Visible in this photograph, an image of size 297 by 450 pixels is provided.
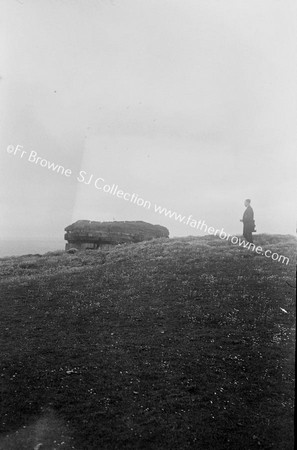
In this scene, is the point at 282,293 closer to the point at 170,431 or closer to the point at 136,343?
the point at 136,343

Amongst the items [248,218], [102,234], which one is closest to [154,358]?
[248,218]

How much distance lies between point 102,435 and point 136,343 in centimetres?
466

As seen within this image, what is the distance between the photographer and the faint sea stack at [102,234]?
3816 cm

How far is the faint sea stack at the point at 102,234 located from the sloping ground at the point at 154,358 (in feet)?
51.6

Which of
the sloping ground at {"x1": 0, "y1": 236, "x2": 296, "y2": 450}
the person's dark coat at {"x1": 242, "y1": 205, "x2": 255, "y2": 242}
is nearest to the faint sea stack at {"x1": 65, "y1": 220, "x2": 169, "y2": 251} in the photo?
the person's dark coat at {"x1": 242, "y1": 205, "x2": 255, "y2": 242}

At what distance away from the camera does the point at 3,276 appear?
25.4 metres

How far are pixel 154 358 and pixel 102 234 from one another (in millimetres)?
26616

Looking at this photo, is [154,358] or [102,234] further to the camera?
[102,234]

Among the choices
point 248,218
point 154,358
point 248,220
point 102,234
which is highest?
point 248,218

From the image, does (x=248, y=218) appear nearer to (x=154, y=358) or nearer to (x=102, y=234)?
(x=102, y=234)

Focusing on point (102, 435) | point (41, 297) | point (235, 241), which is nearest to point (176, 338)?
point (102, 435)

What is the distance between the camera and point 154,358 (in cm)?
1223

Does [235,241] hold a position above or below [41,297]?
above

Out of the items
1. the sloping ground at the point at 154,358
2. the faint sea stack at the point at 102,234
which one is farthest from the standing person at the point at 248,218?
the faint sea stack at the point at 102,234
